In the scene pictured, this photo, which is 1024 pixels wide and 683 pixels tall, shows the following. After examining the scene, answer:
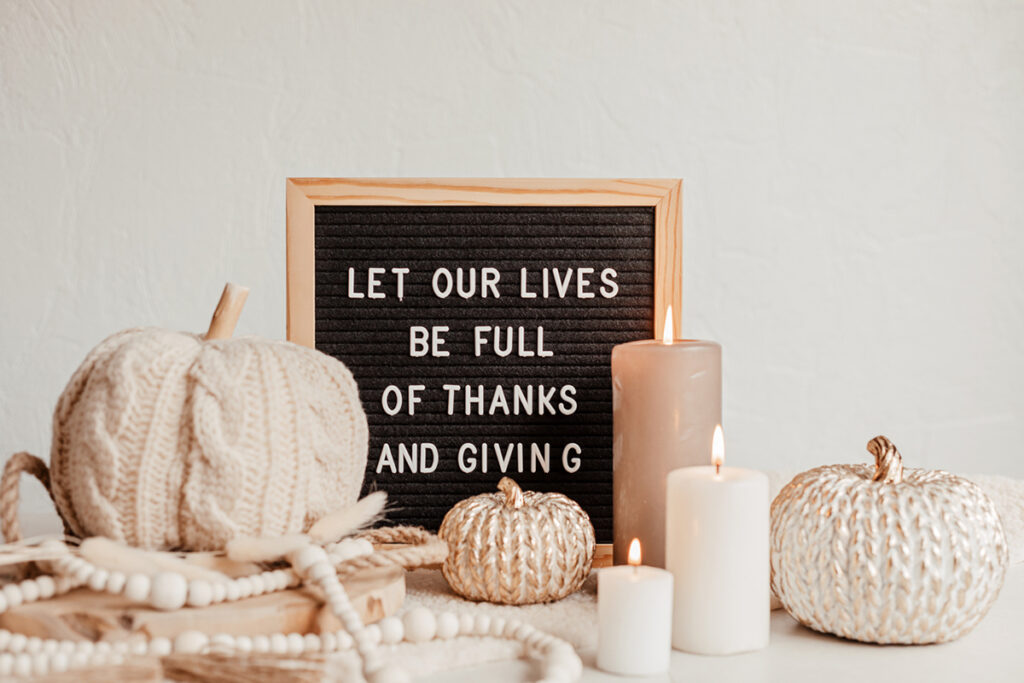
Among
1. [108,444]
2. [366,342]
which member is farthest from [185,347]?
[366,342]

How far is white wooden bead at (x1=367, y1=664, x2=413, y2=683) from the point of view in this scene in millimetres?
429

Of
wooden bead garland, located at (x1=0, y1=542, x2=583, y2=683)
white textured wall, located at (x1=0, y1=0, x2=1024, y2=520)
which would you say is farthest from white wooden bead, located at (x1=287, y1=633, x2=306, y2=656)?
white textured wall, located at (x1=0, y1=0, x2=1024, y2=520)

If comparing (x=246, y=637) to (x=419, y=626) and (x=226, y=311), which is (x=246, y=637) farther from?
(x=226, y=311)

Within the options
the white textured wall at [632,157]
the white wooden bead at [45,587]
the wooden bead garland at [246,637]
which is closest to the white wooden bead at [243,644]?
the wooden bead garland at [246,637]

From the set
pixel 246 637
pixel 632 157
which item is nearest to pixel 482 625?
pixel 246 637

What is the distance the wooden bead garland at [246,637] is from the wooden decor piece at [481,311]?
193 millimetres

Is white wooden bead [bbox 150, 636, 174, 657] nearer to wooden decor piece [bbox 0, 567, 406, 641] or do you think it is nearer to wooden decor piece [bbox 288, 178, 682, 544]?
wooden decor piece [bbox 0, 567, 406, 641]

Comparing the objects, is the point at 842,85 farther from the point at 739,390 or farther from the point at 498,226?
the point at 498,226

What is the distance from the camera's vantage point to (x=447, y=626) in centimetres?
50

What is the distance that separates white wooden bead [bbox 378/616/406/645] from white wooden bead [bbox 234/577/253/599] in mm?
70

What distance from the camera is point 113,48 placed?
1.10 meters

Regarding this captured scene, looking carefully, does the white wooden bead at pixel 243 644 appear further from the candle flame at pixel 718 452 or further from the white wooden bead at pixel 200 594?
the candle flame at pixel 718 452

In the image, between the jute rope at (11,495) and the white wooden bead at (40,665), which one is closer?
the white wooden bead at (40,665)

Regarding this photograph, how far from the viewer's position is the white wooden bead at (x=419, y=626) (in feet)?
1.63
